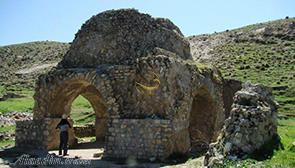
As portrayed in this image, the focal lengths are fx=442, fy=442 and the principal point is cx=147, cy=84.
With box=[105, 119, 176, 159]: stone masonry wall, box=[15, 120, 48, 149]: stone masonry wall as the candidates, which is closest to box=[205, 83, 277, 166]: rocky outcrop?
box=[105, 119, 176, 159]: stone masonry wall

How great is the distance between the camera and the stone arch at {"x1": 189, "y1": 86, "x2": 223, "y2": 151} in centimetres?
2244

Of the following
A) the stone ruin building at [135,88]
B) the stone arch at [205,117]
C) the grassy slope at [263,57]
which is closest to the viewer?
the stone ruin building at [135,88]

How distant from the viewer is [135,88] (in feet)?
63.0

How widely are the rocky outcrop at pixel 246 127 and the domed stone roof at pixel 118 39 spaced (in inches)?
297

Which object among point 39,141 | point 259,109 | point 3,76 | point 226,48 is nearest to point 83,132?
point 39,141

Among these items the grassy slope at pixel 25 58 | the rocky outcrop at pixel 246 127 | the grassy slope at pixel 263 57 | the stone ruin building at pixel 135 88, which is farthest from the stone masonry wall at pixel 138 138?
the grassy slope at pixel 25 58

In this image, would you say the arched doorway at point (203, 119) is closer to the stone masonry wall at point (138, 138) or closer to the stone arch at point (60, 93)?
the stone masonry wall at point (138, 138)

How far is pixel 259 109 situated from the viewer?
13227 millimetres

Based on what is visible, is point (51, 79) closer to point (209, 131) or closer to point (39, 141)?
point (39, 141)

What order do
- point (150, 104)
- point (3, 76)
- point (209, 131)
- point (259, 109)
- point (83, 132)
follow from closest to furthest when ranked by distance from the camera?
point (259, 109), point (150, 104), point (209, 131), point (83, 132), point (3, 76)

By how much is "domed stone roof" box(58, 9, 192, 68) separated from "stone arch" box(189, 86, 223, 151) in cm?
255

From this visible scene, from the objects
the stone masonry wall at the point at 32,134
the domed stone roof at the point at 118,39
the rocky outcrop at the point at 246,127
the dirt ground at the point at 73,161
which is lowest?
the dirt ground at the point at 73,161

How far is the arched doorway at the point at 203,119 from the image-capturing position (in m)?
22.7

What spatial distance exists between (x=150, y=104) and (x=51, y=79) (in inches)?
204
